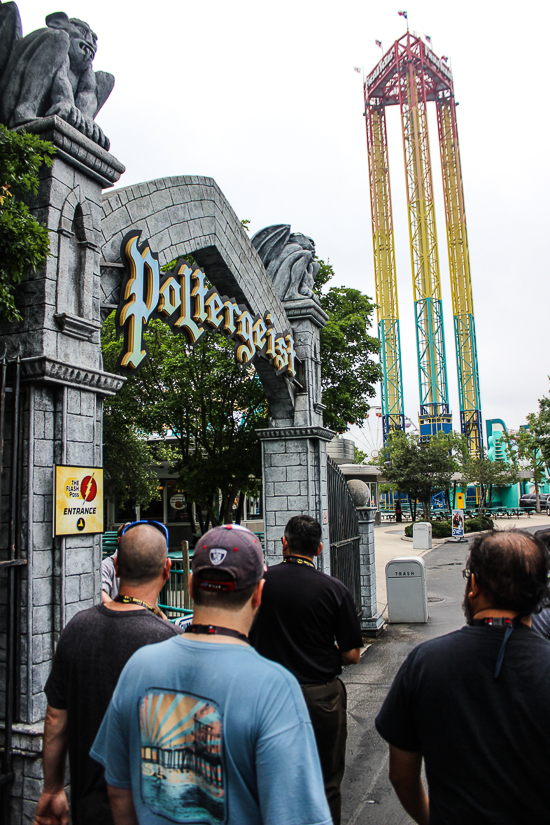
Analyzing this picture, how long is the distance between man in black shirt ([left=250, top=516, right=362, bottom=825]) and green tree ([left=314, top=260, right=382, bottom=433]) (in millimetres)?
13319

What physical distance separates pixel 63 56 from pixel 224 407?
30.9 feet

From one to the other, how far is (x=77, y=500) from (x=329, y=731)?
7.47 feet

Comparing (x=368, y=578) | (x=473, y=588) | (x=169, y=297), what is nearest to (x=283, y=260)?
(x=169, y=297)

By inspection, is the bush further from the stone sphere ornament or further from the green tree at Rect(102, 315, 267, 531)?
the stone sphere ornament

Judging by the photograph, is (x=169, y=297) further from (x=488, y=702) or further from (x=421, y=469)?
(x=421, y=469)

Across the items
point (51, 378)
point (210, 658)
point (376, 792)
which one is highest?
point (51, 378)

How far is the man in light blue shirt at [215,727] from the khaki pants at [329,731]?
67.5 inches

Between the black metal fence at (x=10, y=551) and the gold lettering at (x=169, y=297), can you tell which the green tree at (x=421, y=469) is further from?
the black metal fence at (x=10, y=551)

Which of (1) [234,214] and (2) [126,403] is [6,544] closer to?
(1) [234,214]

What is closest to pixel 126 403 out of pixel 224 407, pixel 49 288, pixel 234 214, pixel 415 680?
pixel 224 407

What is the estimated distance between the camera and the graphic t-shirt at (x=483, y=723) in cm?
172

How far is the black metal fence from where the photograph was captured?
12.4 feet

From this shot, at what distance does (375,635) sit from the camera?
30.2 ft

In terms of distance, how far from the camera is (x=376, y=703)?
248 inches
